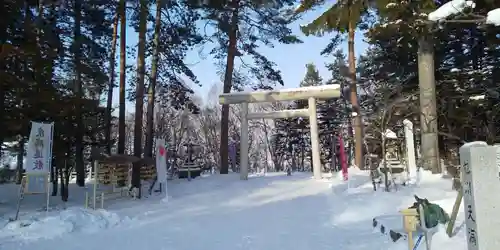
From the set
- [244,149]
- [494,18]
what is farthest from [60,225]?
[244,149]

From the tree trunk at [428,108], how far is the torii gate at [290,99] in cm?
362

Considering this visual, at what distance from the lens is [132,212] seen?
9664 millimetres

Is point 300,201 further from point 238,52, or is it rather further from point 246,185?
point 238,52

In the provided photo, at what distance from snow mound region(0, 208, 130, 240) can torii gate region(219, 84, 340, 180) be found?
754cm

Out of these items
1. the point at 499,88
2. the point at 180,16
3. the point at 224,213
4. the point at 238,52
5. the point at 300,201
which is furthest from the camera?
the point at 238,52

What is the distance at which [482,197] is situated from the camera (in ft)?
11.2

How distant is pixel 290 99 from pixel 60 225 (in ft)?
31.5

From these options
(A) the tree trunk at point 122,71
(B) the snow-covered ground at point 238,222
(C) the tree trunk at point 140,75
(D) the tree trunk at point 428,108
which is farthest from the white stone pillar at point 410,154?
(A) the tree trunk at point 122,71

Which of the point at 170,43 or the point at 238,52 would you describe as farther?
the point at 238,52

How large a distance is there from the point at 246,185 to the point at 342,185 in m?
3.36

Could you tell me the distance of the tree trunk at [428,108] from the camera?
427 inches

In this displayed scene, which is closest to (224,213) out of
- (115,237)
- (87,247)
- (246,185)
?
(115,237)

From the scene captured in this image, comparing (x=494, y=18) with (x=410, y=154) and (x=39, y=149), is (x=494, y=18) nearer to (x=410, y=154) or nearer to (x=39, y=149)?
(x=410, y=154)

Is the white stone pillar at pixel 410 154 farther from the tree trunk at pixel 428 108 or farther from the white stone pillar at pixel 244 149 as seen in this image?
the white stone pillar at pixel 244 149
